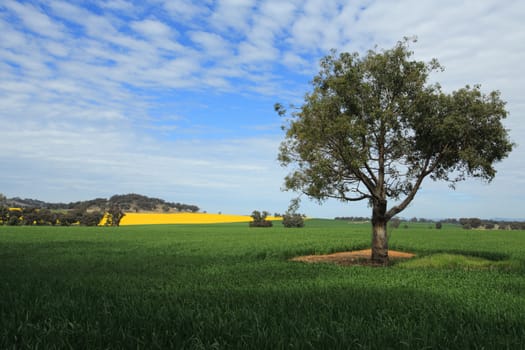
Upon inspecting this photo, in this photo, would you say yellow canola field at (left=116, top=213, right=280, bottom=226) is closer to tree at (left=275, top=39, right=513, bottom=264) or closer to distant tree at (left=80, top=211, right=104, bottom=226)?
distant tree at (left=80, top=211, right=104, bottom=226)

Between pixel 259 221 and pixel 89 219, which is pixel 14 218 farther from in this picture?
pixel 259 221

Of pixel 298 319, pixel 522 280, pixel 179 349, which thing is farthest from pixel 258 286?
pixel 522 280

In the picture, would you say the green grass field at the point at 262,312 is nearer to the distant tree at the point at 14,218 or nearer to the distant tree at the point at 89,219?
the distant tree at the point at 89,219

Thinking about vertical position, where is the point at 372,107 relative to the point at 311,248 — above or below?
above

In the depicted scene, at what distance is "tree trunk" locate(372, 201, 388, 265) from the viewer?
78.6 feet

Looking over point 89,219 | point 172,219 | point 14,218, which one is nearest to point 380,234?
point 89,219

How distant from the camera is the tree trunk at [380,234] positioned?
78.6 feet

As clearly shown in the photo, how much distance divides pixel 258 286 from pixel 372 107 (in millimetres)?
13699

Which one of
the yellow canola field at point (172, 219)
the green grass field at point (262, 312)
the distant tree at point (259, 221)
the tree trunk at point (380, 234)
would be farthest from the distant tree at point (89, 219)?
the tree trunk at point (380, 234)

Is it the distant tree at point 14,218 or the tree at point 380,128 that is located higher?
the tree at point 380,128

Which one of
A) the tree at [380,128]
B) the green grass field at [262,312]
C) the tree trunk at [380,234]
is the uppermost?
the tree at [380,128]

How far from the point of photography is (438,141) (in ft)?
78.7

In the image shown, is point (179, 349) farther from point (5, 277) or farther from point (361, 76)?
point (361, 76)

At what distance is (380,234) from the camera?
24250 millimetres
